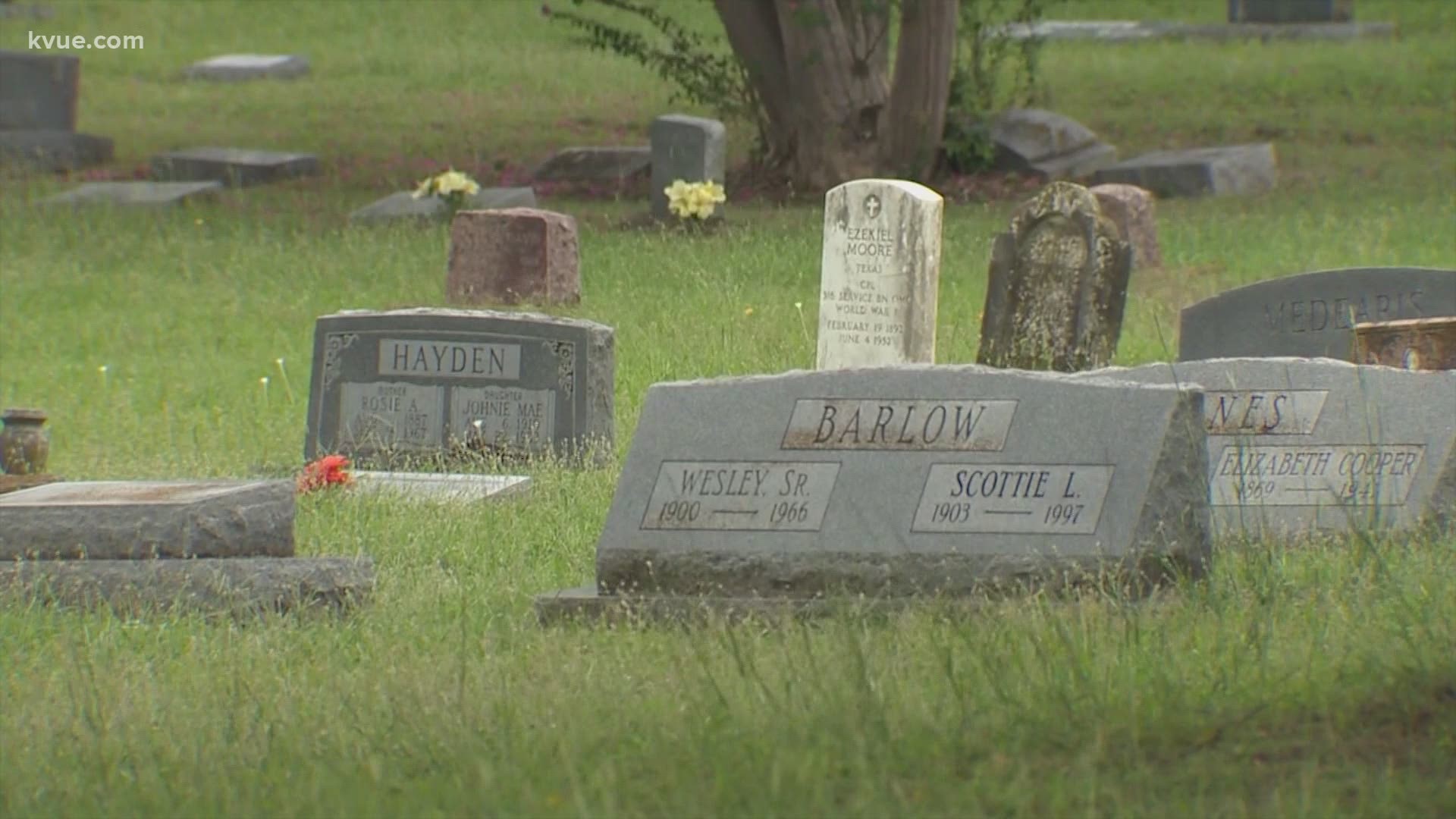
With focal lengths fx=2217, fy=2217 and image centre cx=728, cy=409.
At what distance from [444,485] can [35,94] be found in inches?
651

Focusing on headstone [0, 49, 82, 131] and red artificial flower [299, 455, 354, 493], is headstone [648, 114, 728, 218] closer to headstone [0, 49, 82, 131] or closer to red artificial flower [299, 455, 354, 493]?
headstone [0, 49, 82, 131]

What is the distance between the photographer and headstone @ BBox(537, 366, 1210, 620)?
5508 mm

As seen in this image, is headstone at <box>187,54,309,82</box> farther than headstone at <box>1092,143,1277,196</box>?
Yes

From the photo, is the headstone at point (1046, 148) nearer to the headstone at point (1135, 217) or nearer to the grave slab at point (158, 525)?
the headstone at point (1135, 217)

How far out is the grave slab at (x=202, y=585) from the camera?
21.0 feet

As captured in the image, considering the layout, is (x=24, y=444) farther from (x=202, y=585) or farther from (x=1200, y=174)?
(x=1200, y=174)

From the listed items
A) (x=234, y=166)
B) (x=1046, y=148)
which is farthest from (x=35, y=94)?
(x=1046, y=148)

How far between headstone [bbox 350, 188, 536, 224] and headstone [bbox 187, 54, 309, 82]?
446 inches

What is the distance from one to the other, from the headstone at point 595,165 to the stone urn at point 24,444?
12226mm

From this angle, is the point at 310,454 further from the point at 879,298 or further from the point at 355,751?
the point at 355,751

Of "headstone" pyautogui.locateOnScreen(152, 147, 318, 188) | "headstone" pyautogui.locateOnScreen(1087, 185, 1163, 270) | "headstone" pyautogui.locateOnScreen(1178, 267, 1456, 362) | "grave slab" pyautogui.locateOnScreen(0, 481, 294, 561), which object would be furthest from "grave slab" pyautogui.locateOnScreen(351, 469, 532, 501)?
"headstone" pyautogui.locateOnScreen(152, 147, 318, 188)

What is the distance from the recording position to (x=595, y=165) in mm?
20938

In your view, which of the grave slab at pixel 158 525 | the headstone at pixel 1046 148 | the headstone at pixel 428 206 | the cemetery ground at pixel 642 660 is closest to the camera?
the cemetery ground at pixel 642 660

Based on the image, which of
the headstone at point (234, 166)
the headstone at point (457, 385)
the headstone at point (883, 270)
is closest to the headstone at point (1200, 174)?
the headstone at point (234, 166)
